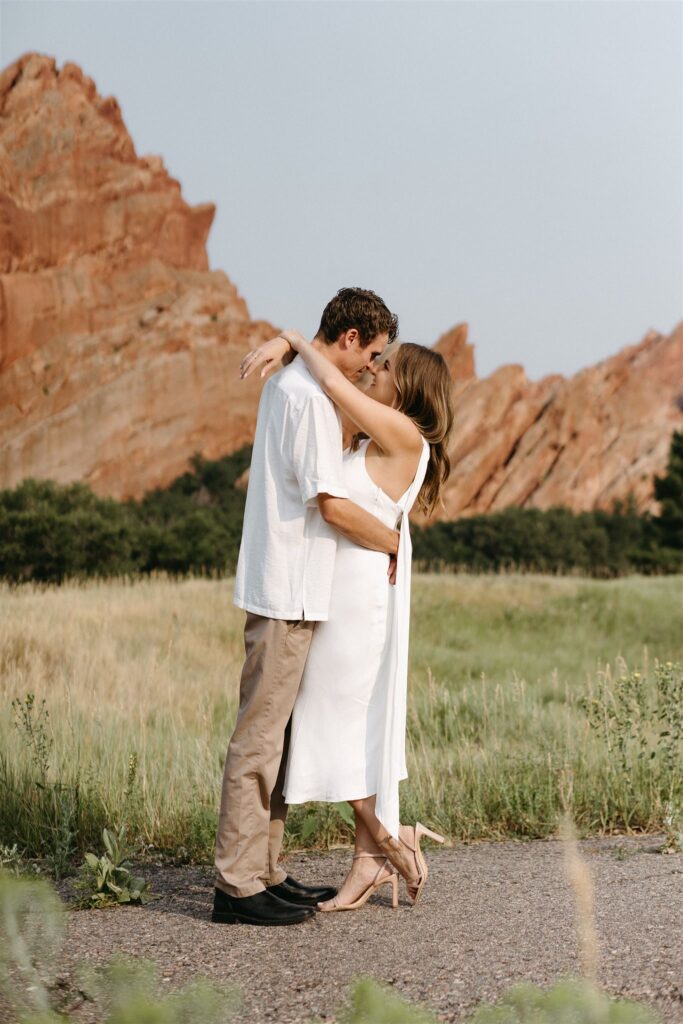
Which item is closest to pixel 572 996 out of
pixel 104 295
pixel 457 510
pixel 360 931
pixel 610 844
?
pixel 360 931

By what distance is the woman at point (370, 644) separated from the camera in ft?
12.1

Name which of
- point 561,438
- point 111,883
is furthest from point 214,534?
point 561,438

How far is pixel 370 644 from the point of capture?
3719 millimetres

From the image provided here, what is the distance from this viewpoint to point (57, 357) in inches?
2968

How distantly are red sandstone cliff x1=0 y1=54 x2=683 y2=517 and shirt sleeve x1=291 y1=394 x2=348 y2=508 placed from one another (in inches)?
2533

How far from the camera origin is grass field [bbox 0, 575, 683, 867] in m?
4.93

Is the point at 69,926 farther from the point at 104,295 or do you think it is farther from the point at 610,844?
the point at 104,295

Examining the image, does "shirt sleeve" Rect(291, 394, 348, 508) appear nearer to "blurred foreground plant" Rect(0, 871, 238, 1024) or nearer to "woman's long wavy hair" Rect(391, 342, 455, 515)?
"woman's long wavy hair" Rect(391, 342, 455, 515)

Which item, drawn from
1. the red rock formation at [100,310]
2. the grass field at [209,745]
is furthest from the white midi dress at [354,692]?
the red rock formation at [100,310]

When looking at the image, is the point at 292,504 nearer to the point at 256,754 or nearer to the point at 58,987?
the point at 256,754

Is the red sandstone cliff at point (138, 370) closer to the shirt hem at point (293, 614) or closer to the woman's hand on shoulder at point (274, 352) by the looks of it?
the woman's hand on shoulder at point (274, 352)

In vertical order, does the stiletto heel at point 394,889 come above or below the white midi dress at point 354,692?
below

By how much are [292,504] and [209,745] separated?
11.1 ft

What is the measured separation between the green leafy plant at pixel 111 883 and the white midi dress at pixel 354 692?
2.36 ft
